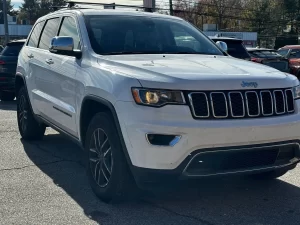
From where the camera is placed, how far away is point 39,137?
26.0 feet

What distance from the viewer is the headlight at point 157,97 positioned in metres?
4.28

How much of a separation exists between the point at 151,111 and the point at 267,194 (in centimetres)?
180

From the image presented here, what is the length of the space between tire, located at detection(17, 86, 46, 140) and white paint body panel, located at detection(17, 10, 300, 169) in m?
2.22

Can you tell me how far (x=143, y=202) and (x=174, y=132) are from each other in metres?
1.07

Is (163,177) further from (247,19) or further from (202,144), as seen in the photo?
(247,19)

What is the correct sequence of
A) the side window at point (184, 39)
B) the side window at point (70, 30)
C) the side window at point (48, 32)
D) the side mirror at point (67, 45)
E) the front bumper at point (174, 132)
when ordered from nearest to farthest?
1. the front bumper at point (174, 132)
2. the side mirror at point (67, 45)
3. the side window at point (70, 30)
4. the side window at point (184, 39)
5. the side window at point (48, 32)

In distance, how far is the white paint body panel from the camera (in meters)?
4.25

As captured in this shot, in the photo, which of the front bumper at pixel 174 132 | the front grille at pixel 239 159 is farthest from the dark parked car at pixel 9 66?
the front grille at pixel 239 159

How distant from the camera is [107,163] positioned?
487 centimetres

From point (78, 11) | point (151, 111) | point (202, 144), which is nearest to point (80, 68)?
point (78, 11)

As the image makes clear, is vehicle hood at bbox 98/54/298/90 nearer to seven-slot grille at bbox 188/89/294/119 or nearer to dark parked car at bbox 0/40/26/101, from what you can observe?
seven-slot grille at bbox 188/89/294/119

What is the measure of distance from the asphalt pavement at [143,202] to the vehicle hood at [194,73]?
1178 mm

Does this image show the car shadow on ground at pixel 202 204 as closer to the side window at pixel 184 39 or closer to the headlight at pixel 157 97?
the headlight at pixel 157 97

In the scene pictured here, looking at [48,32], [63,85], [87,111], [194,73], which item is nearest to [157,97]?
[194,73]
